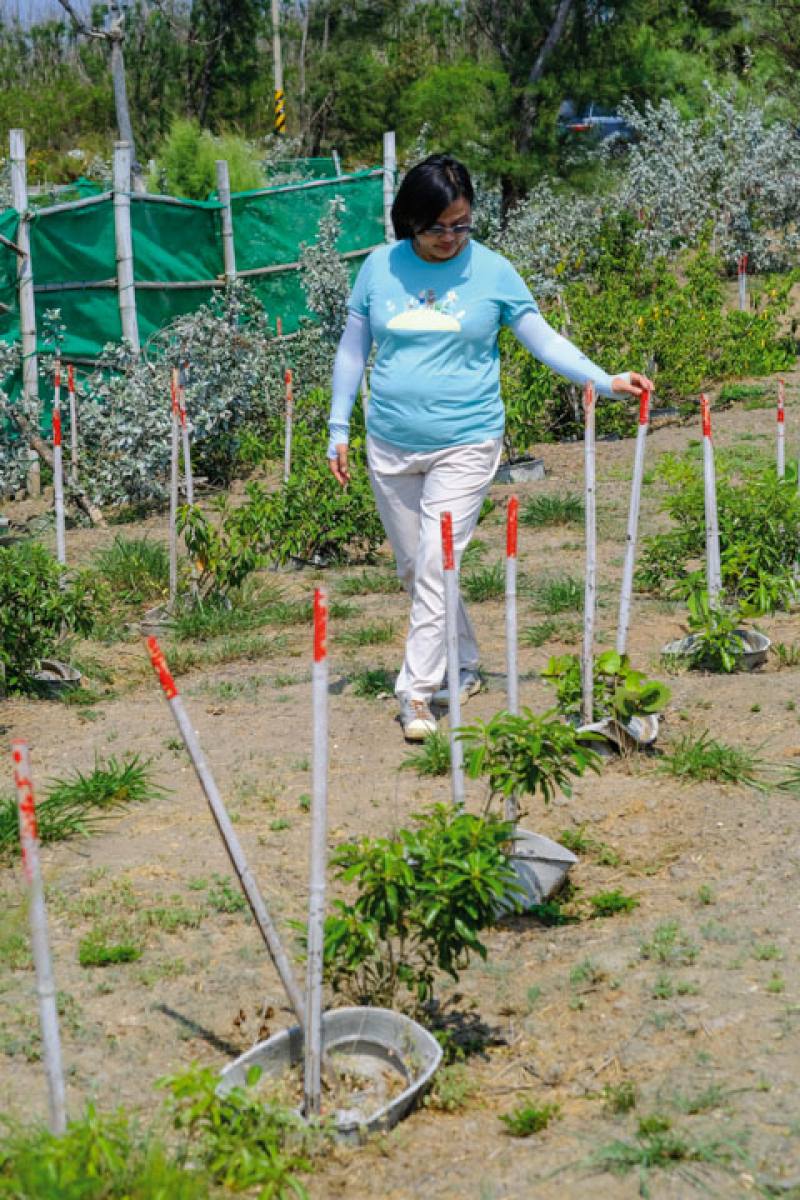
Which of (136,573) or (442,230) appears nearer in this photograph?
(442,230)

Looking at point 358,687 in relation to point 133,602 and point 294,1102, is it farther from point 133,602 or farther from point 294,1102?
point 294,1102

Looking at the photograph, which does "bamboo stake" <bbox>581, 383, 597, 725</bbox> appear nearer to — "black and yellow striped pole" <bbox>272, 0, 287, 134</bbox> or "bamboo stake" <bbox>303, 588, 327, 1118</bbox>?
"bamboo stake" <bbox>303, 588, 327, 1118</bbox>

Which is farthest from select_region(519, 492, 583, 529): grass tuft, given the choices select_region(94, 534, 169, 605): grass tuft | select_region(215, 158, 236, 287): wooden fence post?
select_region(215, 158, 236, 287): wooden fence post

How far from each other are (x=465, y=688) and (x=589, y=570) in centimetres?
101

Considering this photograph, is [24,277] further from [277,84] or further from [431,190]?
[277,84]

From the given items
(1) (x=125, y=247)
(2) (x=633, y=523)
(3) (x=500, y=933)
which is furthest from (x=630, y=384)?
(1) (x=125, y=247)

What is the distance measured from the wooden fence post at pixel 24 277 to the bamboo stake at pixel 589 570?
5416 mm

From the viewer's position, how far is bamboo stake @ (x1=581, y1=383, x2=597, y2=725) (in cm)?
405

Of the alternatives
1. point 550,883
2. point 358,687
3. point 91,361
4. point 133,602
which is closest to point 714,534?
point 358,687

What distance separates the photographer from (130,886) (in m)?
3.73

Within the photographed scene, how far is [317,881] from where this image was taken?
2.57 meters

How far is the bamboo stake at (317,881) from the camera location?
2.55m

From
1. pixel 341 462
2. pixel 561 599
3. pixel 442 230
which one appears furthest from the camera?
pixel 561 599

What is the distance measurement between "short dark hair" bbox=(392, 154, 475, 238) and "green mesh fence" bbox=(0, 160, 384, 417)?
5.11 meters
